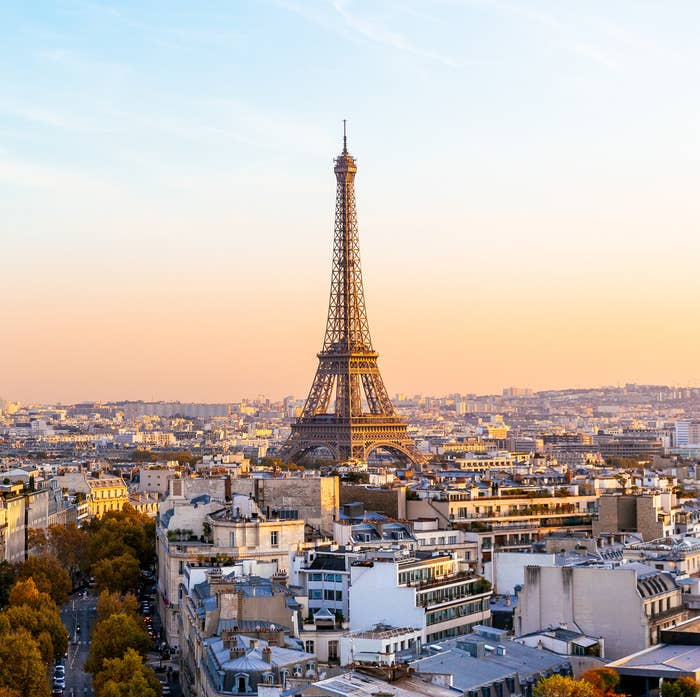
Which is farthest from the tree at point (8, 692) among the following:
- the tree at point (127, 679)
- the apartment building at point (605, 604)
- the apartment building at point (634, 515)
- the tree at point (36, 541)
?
the tree at point (36, 541)

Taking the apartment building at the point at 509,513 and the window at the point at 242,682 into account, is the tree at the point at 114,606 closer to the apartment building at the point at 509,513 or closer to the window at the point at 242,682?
the apartment building at the point at 509,513

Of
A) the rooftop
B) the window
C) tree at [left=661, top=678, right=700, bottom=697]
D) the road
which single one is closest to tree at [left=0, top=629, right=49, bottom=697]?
the road

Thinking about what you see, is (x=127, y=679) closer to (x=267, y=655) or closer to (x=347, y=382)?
(x=267, y=655)

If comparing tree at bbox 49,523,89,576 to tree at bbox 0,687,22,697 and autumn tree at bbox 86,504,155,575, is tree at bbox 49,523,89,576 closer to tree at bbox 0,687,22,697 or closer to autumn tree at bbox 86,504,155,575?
autumn tree at bbox 86,504,155,575

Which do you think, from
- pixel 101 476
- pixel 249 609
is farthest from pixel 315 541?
pixel 101 476

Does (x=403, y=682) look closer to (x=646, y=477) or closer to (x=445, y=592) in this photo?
(x=445, y=592)

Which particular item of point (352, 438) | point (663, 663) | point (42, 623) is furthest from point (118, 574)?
point (352, 438)

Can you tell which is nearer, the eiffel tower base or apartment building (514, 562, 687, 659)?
apartment building (514, 562, 687, 659)
